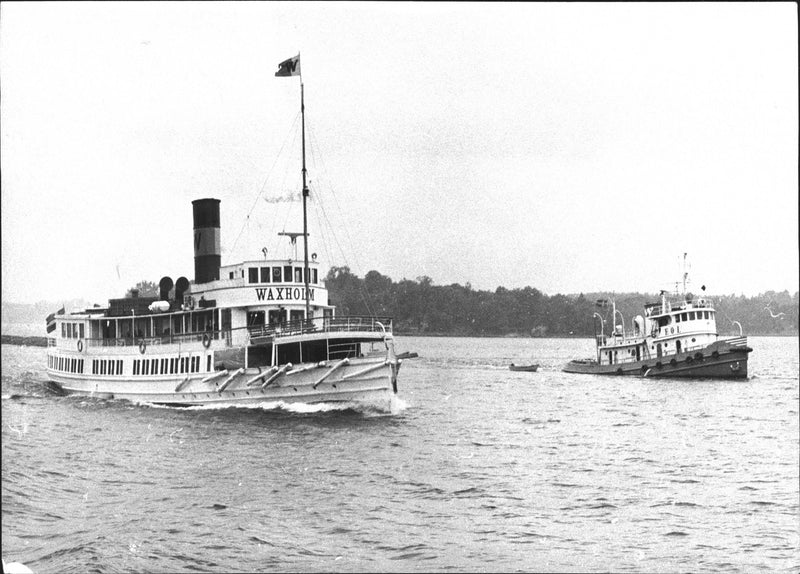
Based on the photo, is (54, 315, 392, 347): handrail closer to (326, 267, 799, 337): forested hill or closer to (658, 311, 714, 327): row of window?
(326, 267, 799, 337): forested hill

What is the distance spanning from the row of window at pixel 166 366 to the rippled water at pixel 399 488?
0.93 m

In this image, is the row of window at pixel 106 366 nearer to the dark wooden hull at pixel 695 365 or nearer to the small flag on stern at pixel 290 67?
the small flag on stern at pixel 290 67

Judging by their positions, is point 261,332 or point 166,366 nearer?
point 261,332

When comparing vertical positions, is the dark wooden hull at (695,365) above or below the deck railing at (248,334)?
below

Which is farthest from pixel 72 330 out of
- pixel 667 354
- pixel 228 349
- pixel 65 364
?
pixel 667 354

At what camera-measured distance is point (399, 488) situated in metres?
11.2

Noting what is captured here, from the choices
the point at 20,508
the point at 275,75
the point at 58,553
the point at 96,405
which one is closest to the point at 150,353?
the point at 96,405

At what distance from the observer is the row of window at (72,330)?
16850 millimetres

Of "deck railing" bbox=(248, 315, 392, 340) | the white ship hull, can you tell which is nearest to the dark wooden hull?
the white ship hull

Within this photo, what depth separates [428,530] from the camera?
929cm

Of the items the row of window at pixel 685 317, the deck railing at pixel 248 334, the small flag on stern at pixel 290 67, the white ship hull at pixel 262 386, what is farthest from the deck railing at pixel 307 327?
the row of window at pixel 685 317

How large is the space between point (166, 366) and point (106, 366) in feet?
5.51

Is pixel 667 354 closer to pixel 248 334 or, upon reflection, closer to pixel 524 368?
pixel 524 368

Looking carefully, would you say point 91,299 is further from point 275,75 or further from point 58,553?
point 275,75
